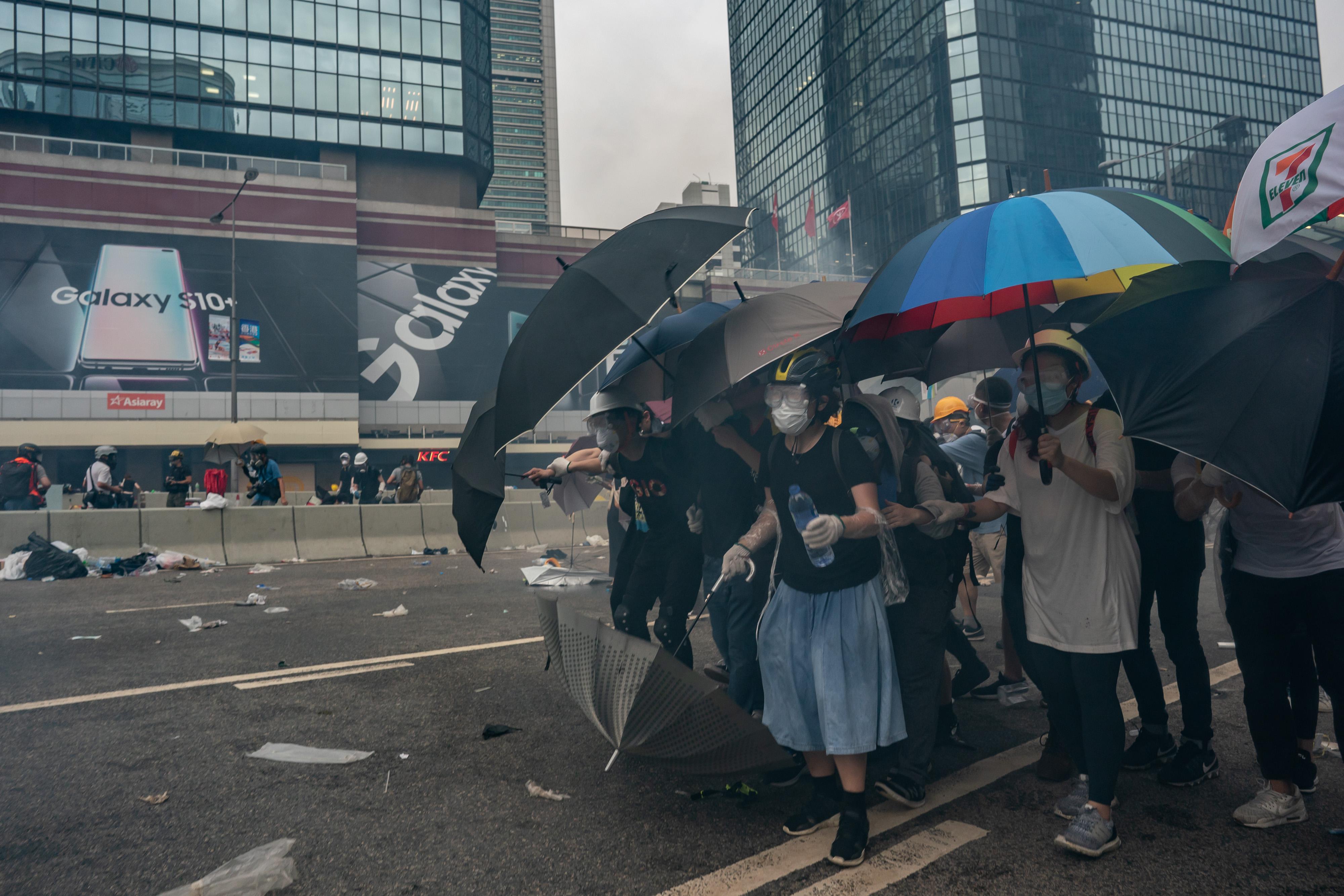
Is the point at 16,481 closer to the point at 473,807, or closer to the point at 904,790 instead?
the point at 473,807

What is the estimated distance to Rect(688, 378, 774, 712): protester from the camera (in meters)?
4.00

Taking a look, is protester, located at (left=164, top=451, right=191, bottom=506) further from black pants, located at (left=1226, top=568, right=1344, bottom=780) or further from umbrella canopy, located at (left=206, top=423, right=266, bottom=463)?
black pants, located at (left=1226, top=568, right=1344, bottom=780)

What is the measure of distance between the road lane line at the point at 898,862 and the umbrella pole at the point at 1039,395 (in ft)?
4.46

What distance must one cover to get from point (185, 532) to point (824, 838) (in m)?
12.1

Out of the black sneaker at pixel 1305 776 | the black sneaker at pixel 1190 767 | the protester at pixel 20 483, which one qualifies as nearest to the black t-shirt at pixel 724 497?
the black sneaker at pixel 1190 767

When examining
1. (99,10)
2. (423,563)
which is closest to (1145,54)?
(99,10)

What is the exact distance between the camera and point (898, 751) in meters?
3.40

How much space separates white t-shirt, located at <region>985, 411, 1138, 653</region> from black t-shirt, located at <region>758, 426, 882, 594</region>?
0.66 m

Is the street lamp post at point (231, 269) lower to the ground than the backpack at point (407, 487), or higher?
higher

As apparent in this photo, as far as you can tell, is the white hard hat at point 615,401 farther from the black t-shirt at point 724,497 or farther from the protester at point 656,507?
the black t-shirt at point 724,497

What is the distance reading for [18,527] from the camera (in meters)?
11.4

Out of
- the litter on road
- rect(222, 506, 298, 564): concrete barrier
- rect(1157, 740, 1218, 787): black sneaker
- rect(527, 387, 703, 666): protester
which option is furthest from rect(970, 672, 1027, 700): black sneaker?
rect(222, 506, 298, 564): concrete barrier

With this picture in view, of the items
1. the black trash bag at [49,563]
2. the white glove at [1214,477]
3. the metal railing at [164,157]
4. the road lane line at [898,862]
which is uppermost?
the metal railing at [164,157]

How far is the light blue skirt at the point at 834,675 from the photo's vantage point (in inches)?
115
